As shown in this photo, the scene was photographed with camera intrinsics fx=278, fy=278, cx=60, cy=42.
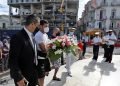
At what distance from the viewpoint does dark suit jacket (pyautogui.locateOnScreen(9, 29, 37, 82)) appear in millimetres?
3961

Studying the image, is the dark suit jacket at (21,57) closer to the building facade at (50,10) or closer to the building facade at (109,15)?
the building facade at (50,10)

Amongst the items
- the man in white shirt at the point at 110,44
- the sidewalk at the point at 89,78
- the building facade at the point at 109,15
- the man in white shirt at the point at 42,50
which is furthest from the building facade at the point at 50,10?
the man in white shirt at the point at 42,50

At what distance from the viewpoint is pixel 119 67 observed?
12070 mm

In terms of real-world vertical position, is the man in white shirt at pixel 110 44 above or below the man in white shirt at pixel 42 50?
below

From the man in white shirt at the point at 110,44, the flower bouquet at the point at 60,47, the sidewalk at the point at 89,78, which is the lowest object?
the sidewalk at the point at 89,78

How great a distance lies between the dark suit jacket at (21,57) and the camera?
3.96 meters

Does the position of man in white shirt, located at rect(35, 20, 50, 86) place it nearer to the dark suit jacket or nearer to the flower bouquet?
the flower bouquet

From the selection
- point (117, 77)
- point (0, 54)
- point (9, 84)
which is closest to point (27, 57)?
point (9, 84)

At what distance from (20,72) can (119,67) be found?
8693 mm

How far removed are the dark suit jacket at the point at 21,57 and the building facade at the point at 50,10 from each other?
2412 inches

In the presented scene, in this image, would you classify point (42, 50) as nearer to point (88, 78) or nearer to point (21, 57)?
point (21, 57)

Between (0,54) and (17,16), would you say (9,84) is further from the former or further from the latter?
(17,16)

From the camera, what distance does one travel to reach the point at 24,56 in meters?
4.11

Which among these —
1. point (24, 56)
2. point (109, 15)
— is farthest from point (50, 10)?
point (24, 56)
